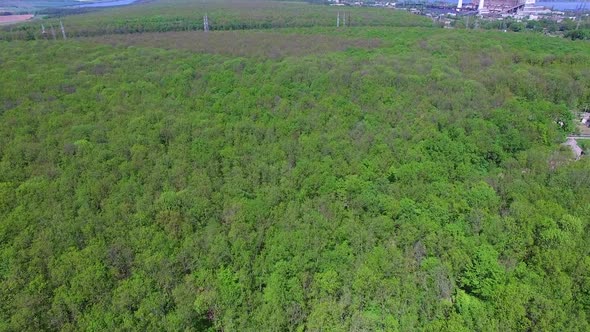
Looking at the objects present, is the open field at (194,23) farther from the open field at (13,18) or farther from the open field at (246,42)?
the open field at (13,18)

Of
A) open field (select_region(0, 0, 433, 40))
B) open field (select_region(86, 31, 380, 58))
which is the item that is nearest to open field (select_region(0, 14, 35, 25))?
open field (select_region(0, 0, 433, 40))

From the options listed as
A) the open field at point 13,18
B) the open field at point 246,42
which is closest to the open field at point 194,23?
the open field at point 246,42

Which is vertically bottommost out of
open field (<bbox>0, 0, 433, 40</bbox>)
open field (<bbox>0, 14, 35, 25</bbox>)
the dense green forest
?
the dense green forest

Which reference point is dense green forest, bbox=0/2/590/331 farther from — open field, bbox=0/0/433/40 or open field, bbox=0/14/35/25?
open field, bbox=0/14/35/25

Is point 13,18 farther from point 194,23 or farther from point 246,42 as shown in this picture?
point 246,42

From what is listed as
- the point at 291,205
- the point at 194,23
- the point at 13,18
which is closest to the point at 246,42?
the point at 194,23

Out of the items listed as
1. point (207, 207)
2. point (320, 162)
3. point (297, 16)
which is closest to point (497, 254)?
point (320, 162)

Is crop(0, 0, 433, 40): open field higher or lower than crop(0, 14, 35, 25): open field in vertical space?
lower

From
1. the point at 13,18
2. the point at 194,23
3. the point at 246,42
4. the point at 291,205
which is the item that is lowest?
the point at 291,205

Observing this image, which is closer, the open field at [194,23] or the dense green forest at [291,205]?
the dense green forest at [291,205]
